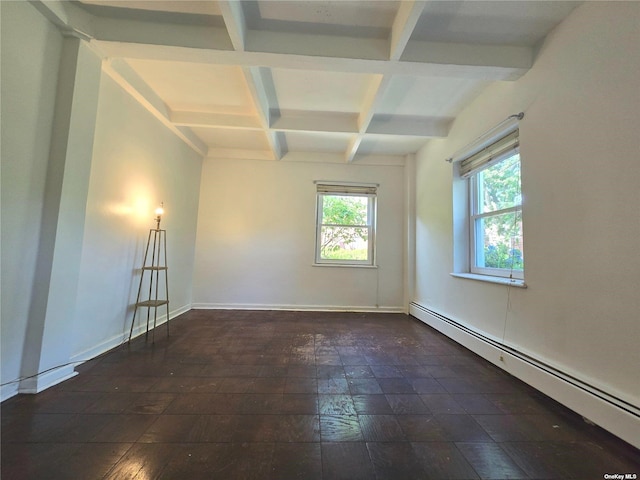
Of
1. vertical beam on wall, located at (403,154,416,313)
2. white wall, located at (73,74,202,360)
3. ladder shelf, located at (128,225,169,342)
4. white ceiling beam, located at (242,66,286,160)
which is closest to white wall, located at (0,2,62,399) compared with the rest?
white wall, located at (73,74,202,360)

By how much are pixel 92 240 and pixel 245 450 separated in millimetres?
2094

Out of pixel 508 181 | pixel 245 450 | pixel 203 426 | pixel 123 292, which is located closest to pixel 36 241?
pixel 123 292

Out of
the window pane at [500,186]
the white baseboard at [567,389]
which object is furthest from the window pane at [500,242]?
the white baseboard at [567,389]

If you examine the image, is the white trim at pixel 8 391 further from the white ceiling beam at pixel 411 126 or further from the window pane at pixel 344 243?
the white ceiling beam at pixel 411 126

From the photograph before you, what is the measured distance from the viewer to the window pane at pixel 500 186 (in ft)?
7.75

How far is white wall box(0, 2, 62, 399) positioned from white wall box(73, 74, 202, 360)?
436 millimetres

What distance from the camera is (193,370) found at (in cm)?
207

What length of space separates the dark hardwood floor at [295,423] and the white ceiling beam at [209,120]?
2.56 m

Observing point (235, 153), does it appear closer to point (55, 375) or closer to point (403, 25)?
point (403, 25)

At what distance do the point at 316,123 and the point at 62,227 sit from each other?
2.66 meters

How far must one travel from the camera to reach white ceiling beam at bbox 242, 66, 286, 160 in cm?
234

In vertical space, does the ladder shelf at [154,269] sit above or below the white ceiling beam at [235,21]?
below

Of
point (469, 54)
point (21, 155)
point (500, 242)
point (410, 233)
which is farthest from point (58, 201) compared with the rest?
point (410, 233)

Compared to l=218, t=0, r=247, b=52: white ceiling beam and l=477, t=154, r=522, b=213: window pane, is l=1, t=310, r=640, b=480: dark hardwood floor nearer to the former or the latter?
l=477, t=154, r=522, b=213: window pane
